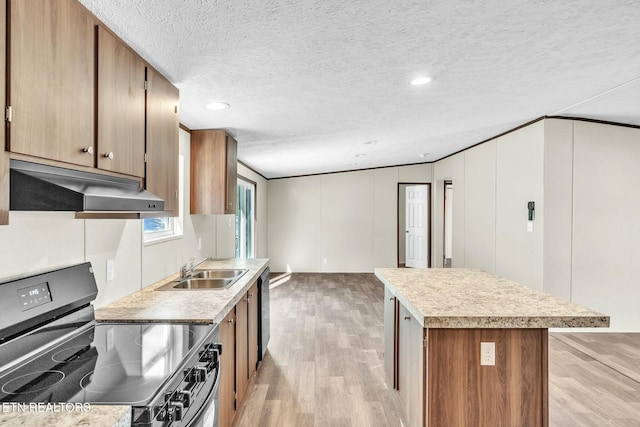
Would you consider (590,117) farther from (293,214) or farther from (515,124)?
(293,214)

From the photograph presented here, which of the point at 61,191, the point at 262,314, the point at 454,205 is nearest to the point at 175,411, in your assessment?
the point at 61,191

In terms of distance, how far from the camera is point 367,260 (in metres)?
8.28

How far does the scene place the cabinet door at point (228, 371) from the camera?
209 centimetres

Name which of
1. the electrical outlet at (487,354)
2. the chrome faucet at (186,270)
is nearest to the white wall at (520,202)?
the electrical outlet at (487,354)

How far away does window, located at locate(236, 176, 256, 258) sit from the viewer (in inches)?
245

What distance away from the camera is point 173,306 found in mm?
2080

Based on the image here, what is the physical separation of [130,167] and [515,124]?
13.8ft

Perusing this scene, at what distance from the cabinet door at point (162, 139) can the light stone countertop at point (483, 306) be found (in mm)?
1502

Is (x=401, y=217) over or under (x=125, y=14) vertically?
under

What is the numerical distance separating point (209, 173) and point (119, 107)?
185 cm

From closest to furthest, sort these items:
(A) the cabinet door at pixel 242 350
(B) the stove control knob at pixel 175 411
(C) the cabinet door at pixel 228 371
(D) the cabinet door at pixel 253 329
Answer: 1. (B) the stove control knob at pixel 175 411
2. (C) the cabinet door at pixel 228 371
3. (A) the cabinet door at pixel 242 350
4. (D) the cabinet door at pixel 253 329

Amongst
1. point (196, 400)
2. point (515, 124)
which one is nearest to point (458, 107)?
point (515, 124)

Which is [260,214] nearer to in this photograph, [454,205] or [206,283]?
[454,205]

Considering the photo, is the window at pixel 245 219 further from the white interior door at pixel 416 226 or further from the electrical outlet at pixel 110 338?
the electrical outlet at pixel 110 338
